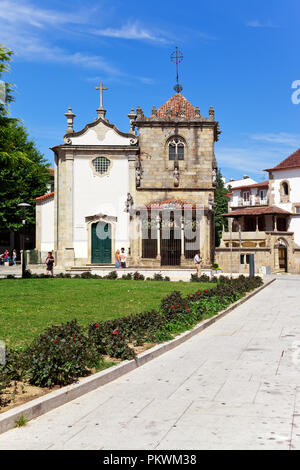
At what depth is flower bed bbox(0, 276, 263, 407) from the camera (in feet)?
20.9

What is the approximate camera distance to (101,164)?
38156 mm

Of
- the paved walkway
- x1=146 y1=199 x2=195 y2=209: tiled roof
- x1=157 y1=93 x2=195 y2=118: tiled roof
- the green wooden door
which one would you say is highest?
x1=157 y1=93 x2=195 y2=118: tiled roof

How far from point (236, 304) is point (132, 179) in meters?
22.8

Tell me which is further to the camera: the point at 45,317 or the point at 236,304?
the point at 236,304

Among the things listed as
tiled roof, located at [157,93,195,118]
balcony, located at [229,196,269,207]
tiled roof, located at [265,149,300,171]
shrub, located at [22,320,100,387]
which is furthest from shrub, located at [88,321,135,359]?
balcony, located at [229,196,269,207]

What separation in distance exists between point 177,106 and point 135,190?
9.21m

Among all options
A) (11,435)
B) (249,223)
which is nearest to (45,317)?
(11,435)

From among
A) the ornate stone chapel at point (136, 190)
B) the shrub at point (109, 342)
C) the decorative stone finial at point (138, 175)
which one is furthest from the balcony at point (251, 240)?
the shrub at point (109, 342)

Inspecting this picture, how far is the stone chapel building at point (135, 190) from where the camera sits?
3747cm

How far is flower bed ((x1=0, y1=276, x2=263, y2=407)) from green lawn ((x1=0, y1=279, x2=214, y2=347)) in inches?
47.5

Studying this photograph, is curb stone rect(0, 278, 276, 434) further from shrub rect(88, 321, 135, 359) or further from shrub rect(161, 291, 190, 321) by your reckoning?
shrub rect(161, 291, 190, 321)

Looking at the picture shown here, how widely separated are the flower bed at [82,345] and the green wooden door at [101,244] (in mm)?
24709

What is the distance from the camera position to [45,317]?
38.7ft

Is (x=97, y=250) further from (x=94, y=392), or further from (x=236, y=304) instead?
(x=94, y=392)
